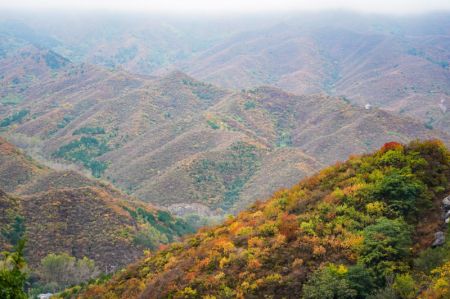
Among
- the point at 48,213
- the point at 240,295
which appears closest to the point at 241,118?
the point at 48,213

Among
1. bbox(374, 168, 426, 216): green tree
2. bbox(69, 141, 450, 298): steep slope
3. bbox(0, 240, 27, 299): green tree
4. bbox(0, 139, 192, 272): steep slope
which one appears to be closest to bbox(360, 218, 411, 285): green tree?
bbox(69, 141, 450, 298): steep slope

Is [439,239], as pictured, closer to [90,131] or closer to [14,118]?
[90,131]

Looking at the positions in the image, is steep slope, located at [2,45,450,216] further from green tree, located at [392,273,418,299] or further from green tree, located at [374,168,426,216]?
green tree, located at [392,273,418,299]

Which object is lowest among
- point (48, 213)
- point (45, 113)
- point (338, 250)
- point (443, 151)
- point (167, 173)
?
point (45, 113)

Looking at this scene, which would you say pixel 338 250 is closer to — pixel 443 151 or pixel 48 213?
pixel 443 151

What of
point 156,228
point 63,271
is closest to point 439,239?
point 63,271

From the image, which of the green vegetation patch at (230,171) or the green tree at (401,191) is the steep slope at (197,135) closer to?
the green vegetation patch at (230,171)

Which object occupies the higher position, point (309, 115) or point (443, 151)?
point (443, 151)
